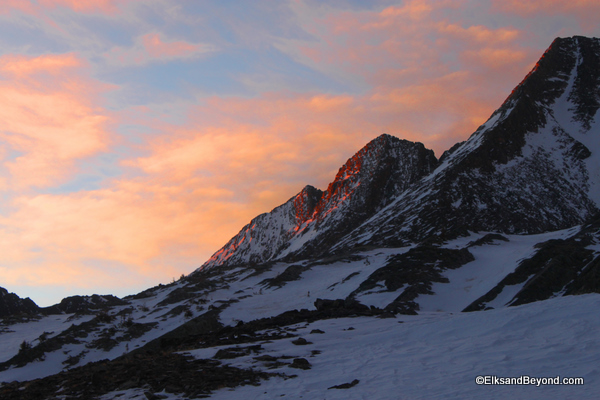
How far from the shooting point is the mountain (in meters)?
12.9

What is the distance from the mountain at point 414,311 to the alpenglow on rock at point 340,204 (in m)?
12.6

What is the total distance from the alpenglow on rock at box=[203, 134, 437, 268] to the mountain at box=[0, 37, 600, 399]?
12555 millimetres

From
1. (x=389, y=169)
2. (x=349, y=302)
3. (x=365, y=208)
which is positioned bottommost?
(x=349, y=302)

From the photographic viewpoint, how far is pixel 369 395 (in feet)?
37.4

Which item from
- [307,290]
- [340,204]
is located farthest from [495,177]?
[307,290]

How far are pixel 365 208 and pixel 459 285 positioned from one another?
78.3m

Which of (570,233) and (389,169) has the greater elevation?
(389,169)

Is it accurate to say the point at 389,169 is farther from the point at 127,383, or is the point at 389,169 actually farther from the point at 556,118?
the point at 127,383

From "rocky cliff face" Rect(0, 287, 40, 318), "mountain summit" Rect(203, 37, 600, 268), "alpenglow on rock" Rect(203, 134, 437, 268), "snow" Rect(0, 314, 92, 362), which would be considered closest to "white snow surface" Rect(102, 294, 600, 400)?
"snow" Rect(0, 314, 92, 362)

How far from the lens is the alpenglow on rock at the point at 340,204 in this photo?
113m

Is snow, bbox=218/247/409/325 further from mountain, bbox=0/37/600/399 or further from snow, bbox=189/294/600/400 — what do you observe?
snow, bbox=189/294/600/400

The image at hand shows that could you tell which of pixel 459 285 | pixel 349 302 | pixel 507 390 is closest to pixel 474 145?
pixel 459 285

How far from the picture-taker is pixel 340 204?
404ft

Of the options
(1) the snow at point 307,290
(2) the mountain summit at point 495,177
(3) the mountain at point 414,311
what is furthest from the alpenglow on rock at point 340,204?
(1) the snow at point 307,290
